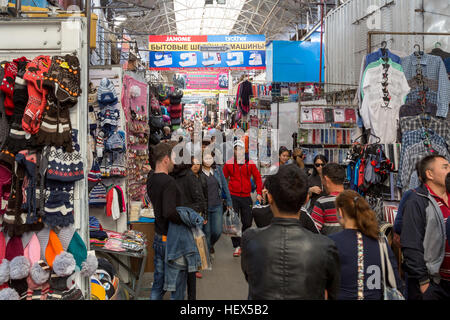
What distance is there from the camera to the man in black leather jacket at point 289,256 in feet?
4.96

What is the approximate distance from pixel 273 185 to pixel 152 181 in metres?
1.82

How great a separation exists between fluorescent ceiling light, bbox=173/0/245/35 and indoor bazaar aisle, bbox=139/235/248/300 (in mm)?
14351

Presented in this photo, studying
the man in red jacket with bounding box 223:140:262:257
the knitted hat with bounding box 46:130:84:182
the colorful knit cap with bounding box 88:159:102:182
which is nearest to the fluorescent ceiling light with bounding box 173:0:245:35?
the man in red jacket with bounding box 223:140:262:257

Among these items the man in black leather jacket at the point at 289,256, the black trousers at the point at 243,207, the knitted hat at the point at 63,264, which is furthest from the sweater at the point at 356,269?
the black trousers at the point at 243,207

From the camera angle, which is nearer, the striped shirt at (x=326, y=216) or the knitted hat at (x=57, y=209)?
the knitted hat at (x=57, y=209)

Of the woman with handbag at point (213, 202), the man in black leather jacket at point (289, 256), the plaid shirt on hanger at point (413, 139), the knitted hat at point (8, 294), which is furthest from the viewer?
the woman with handbag at point (213, 202)

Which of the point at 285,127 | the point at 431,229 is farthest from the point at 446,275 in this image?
the point at 285,127

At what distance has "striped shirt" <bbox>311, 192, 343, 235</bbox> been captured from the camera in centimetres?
265

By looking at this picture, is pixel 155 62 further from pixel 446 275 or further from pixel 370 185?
pixel 446 275

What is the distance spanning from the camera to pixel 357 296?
1.93 m

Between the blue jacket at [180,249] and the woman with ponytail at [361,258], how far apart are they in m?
1.47

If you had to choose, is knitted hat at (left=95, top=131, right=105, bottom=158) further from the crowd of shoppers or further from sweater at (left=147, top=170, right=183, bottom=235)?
sweater at (left=147, top=170, right=183, bottom=235)

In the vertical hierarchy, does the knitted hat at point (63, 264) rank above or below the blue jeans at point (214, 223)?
above

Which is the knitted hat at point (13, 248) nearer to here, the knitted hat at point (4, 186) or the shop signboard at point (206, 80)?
the knitted hat at point (4, 186)
